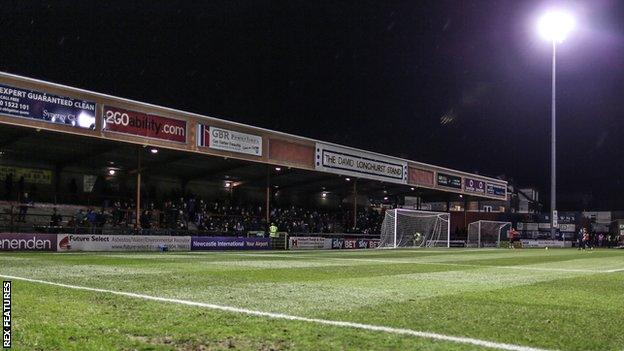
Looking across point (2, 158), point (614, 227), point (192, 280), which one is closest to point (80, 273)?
point (192, 280)

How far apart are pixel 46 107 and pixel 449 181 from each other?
125ft

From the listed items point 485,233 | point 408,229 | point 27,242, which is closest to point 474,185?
point 485,233

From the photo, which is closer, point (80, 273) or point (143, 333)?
point (143, 333)

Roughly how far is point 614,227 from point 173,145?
54289mm

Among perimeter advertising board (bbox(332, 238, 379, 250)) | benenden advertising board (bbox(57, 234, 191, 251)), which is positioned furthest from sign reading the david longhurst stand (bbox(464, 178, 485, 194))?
benenden advertising board (bbox(57, 234, 191, 251))

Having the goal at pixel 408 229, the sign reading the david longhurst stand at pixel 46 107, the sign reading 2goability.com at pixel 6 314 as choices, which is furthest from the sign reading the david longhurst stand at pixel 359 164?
the sign reading 2goability.com at pixel 6 314

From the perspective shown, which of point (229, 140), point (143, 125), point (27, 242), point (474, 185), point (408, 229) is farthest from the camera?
point (474, 185)

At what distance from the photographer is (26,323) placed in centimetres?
523

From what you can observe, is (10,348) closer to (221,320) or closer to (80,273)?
(221,320)

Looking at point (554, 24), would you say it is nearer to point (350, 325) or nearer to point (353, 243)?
point (353, 243)

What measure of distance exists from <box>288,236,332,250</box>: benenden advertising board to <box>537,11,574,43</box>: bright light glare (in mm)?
24905

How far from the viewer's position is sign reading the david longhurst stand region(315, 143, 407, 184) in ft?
129

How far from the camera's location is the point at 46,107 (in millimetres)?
24547

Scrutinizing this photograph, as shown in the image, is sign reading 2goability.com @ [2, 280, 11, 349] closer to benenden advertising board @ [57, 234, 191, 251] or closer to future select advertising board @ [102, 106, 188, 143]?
benenden advertising board @ [57, 234, 191, 251]
